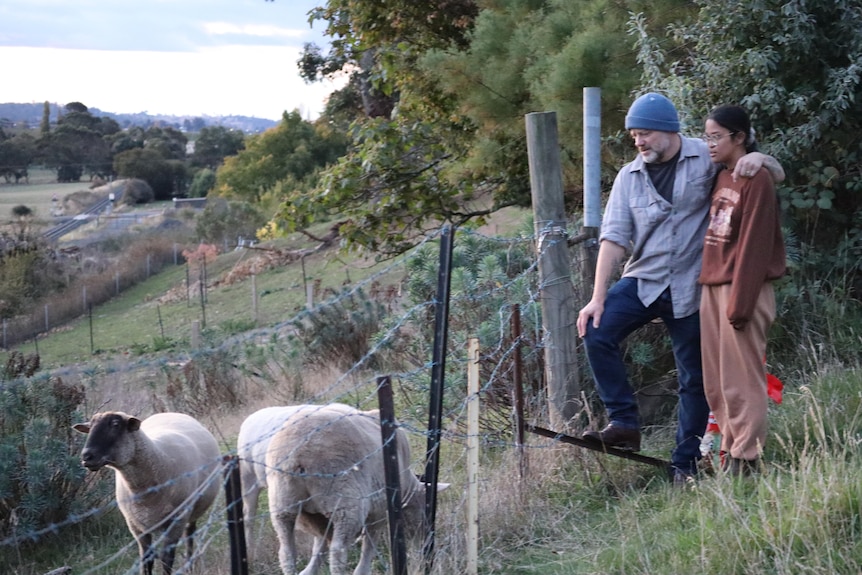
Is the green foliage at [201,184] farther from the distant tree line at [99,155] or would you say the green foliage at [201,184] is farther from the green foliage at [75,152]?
the green foliage at [75,152]

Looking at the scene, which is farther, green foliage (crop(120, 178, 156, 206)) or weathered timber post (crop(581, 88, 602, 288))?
green foliage (crop(120, 178, 156, 206))

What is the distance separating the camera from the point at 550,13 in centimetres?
1098

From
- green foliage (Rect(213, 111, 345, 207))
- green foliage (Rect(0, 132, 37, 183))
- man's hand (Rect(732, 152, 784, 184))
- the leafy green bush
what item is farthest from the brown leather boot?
green foliage (Rect(0, 132, 37, 183))

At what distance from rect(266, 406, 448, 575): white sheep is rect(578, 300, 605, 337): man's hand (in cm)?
119

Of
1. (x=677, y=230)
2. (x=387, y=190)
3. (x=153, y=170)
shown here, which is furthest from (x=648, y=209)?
(x=153, y=170)

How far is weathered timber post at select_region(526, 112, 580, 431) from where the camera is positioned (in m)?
5.97

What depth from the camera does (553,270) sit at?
237 inches

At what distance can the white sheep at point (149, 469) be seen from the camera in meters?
6.19

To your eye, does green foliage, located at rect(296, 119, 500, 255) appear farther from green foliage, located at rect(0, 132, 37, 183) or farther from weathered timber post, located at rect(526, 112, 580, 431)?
green foliage, located at rect(0, 132, 37, 183)

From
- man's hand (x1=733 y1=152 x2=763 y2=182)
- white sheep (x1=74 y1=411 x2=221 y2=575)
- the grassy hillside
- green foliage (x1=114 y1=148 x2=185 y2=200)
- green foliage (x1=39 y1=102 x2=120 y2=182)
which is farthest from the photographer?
green foliage (x1=114 y1=148 x2=185 y2=200)

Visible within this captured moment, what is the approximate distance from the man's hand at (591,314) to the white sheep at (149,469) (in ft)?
8.16

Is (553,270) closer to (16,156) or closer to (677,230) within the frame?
(677,230)

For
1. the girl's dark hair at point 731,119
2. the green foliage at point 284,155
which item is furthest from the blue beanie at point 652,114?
the green foliage at point 284,155

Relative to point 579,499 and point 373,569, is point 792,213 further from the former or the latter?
point 373,569
